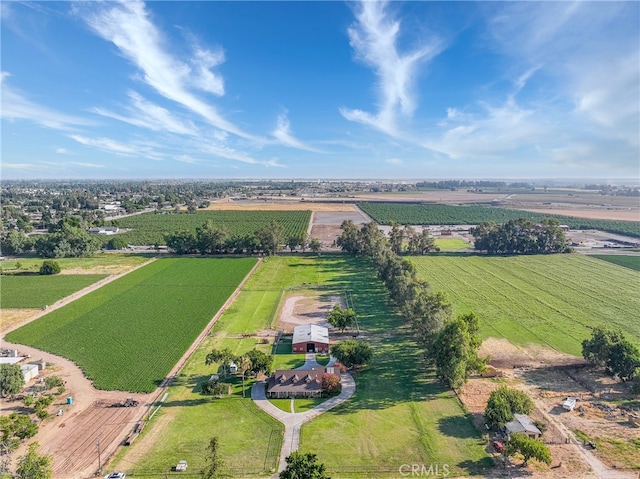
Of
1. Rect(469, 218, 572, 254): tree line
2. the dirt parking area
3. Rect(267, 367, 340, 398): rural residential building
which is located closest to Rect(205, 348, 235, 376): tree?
Rect(267, 367, 340, 398): rural residential building

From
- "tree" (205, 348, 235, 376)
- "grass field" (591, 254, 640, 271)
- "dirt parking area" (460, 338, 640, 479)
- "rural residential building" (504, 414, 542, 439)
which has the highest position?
"grass field" (591, 254, 640, 271)

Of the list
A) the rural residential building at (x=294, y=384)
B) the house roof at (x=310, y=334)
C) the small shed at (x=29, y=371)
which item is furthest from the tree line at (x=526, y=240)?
the small shed at (x=29, y=371)

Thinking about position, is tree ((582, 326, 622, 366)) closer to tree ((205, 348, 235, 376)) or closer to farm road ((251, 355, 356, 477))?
farm road ((251, 355, 356, 477))

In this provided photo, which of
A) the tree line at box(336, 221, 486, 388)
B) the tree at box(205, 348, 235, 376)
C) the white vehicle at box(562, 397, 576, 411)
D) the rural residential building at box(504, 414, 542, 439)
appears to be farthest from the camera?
the tree at box(205, 348, 235, 376)

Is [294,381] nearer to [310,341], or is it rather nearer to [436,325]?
[310,341]

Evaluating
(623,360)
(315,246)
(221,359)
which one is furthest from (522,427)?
(315,246)

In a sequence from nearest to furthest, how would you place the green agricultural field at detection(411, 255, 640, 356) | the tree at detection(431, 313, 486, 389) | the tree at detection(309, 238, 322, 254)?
the tree at detection(431, 313, 486, 389)
the green agricultural field at detection(411, 255, 640, 356)
the tree at detection(309, 238, 322, 254)
